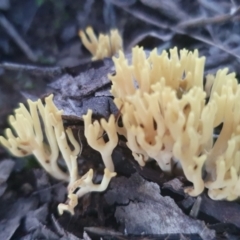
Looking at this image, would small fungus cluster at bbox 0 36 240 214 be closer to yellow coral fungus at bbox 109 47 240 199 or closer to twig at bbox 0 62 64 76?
yellow coral fungus at bbox 109 47 240 199

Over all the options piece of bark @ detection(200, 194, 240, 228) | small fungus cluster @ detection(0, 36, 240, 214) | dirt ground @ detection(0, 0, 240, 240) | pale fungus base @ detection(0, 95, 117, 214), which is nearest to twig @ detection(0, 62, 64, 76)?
dirt ground @ detection(0, 0, 240, 240)

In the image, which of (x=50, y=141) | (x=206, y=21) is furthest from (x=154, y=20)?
(x=50, y=141)

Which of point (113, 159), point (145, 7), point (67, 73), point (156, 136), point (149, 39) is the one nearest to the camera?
point (156, 136)

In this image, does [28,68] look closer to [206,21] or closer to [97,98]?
[97,98]

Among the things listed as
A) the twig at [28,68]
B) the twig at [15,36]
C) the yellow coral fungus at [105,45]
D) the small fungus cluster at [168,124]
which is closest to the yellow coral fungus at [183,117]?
the small fungus cluster at [168,124]

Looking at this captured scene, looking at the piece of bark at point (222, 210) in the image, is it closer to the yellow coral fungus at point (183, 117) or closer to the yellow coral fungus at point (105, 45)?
the yellow coral fungus at point (183, 117)

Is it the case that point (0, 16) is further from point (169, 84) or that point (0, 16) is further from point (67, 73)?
point (169, 84)

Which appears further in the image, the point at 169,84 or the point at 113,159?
the point at 113,159

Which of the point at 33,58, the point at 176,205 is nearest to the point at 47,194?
the point at 176,205
